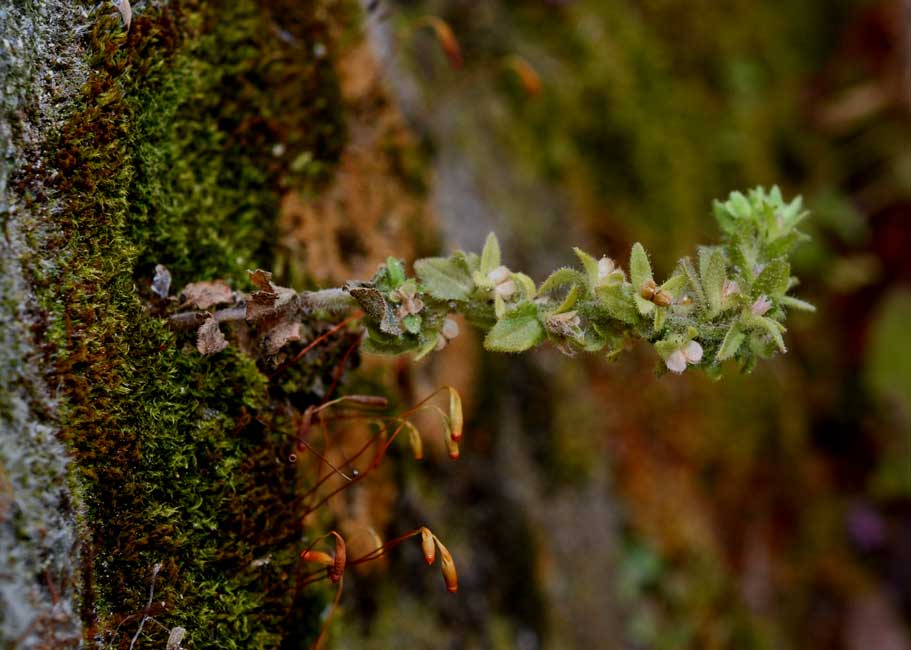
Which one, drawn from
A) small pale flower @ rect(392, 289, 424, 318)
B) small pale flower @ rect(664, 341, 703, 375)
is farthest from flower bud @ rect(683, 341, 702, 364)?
small pale flower @ rect(392, 289, 424, 318)

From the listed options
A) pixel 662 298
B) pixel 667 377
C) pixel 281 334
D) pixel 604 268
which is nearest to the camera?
pixel 662 298

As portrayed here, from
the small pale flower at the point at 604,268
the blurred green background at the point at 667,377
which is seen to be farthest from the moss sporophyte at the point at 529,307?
the blurred green background at the point at 667,377

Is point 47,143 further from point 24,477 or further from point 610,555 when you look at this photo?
point 610,555

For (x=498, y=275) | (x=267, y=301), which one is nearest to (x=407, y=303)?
(x=498, y=275)

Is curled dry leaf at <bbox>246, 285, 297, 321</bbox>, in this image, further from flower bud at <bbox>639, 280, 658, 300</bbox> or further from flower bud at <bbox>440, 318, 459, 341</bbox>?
flower bud at <bbox>639, 280, 658, 300</bbox>

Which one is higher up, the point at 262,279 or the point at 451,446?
the point at 262,279

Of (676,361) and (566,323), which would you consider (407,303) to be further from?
(676,361)
